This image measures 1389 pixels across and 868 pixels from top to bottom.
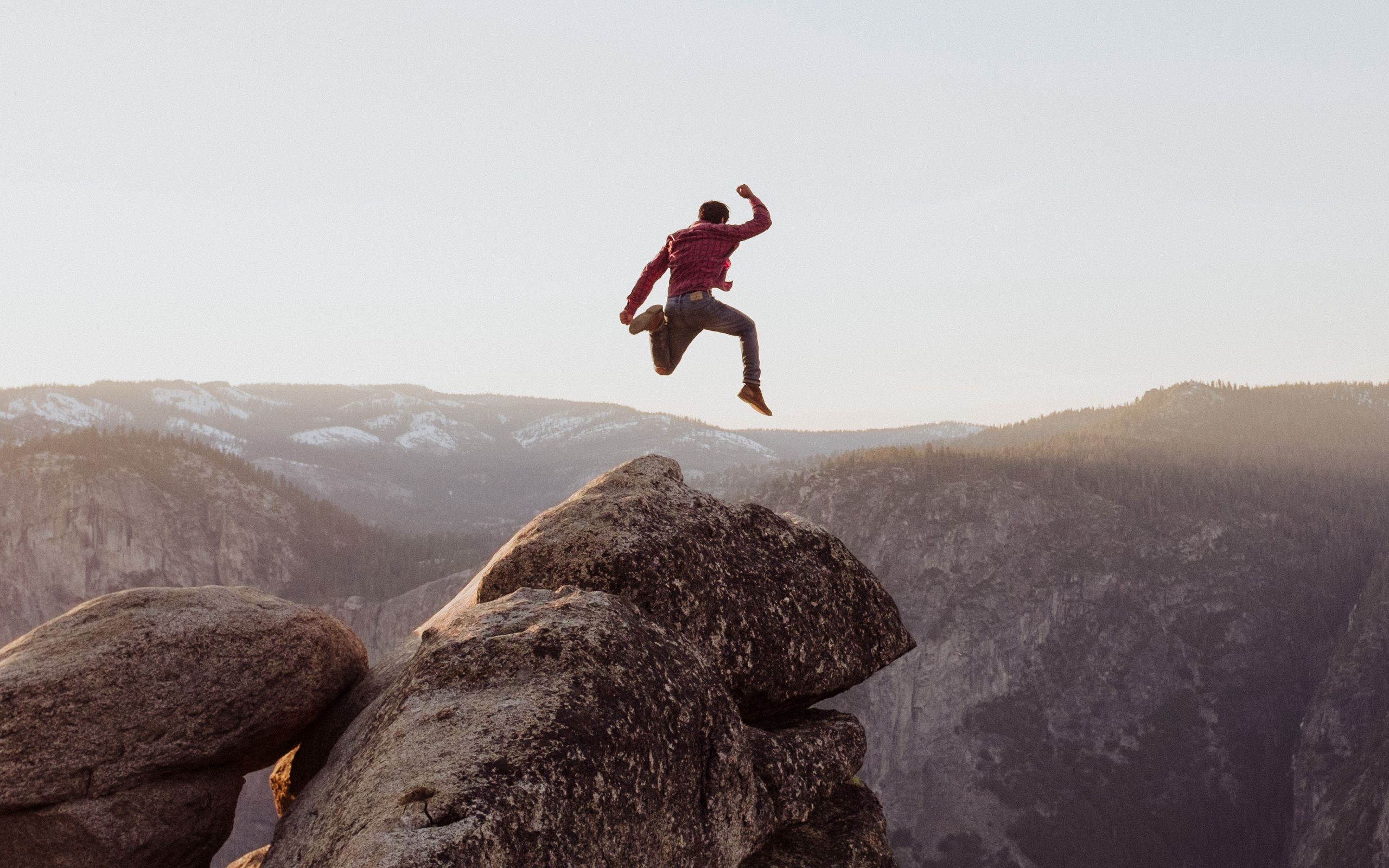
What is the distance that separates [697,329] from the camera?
19719 millimetres

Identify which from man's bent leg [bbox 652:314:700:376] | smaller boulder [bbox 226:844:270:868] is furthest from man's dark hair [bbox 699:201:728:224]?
smaller boulder [bbox 226:844:270:868]

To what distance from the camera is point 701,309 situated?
19156 millimetres

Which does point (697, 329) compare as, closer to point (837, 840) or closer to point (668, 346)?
point (668, 346)

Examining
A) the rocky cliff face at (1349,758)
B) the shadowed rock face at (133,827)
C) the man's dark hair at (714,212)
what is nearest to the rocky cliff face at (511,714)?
the shadowed rock face at (133,827)

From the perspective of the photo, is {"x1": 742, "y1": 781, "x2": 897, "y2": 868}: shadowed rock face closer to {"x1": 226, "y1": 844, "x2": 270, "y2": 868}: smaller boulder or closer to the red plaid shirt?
{"x1": 226, "y1": 844, "x2": 270, "y2": 868}: smaller boulder

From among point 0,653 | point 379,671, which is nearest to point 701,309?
point 379,671

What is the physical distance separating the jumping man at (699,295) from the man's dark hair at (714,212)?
0.03ft

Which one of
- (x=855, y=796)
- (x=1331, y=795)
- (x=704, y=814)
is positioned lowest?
(x=1331, y=795)

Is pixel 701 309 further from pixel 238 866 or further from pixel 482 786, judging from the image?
Answer: pixel 238 866

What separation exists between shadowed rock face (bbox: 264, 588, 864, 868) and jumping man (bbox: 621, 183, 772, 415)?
698cm

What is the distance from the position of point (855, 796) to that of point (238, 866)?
10395 mm

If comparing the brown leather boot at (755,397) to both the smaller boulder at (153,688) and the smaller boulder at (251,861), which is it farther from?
the smaller boulder at (251,861)

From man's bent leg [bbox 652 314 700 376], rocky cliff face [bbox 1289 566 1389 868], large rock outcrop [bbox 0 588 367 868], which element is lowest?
rocky cliff face [bbox 1289 566 1389 868]

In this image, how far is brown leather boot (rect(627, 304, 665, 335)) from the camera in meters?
19.6
